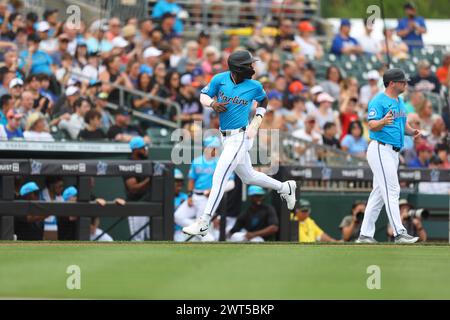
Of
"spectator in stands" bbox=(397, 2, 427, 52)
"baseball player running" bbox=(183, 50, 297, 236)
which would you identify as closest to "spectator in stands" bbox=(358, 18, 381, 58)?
"spectator in stands" bbox=(397, 2, 427, 52)

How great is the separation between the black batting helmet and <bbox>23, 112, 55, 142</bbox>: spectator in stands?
176 inches

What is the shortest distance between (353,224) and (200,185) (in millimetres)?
2253

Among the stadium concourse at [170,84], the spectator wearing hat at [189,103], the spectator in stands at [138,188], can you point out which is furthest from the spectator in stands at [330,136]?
the spectator in stands at [138,188]

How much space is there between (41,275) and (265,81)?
11065 millimetres

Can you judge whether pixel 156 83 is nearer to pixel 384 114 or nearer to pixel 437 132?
pixel 437 132

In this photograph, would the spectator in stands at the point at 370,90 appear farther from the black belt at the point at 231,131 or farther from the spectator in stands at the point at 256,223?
the black belt at the point at 231,131

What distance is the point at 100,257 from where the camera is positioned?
11.3 m

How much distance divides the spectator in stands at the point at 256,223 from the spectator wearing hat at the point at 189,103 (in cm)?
305

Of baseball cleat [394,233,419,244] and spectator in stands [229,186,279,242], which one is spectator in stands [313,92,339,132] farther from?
baseball cleat [394,233,419,244]

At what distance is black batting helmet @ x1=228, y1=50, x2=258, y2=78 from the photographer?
1285 centimetres

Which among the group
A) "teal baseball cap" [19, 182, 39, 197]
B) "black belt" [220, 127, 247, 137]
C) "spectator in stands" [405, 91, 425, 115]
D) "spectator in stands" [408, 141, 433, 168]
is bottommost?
"teal baseball cap" [19, 182, 39, 197]

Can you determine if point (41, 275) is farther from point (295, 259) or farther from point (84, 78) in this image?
point (84, 78)

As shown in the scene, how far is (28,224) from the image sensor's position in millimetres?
15703

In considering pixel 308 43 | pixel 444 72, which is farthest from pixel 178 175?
pixel 444 72
